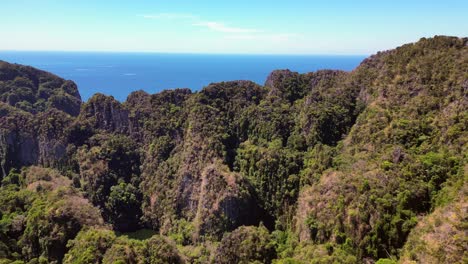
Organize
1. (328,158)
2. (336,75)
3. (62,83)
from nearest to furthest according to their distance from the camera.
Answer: (328,158)
(336,75)
(62,83)

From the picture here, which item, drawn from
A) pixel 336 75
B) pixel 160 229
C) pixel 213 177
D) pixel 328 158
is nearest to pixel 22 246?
pixel 160 229

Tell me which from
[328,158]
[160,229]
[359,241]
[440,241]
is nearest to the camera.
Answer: [440,241]

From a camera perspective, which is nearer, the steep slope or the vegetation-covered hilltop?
the steep slope

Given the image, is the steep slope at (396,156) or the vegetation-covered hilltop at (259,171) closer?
the steep slope at (396,156)

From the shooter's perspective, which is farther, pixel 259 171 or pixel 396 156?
pixel 259 171

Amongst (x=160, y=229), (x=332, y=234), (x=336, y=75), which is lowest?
(x=160, y=229)

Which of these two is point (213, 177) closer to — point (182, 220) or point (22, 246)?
point (182, 220)

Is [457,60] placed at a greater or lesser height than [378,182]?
greater

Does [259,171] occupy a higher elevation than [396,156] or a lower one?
lower
